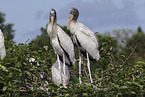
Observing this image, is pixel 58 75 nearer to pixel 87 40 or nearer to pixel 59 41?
pixel 59 41

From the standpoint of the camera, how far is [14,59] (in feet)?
18.5

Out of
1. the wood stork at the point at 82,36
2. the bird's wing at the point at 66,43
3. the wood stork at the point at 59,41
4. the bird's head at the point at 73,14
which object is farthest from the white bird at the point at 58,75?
the bird's head at the point at 73,14

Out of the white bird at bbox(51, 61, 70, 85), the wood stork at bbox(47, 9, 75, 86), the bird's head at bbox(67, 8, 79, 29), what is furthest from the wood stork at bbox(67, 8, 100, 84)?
the white bird at bbox(51, 61, 70, 85)

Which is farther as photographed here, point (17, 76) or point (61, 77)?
point (61, 77)

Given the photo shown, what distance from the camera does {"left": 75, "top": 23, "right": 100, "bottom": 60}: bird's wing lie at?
6375mm

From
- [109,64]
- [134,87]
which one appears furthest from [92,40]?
[134,87]

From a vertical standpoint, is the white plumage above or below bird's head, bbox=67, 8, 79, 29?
below

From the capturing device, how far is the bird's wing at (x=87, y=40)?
6.38 meters

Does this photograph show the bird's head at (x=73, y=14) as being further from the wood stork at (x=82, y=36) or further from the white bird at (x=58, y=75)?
the white bird at (x=58, y=75)

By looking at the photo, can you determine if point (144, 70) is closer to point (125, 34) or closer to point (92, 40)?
point (92, 40)

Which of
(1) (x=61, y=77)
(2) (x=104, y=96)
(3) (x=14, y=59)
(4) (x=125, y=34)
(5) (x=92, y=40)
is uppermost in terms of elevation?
(4) (x=125, y=34)

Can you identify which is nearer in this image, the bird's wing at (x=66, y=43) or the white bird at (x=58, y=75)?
the bird's wing at (x=66, y=43)

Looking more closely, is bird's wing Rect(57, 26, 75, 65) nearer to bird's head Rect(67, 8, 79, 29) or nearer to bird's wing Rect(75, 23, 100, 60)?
bird's wing Rect(75, 23, 100, 60)

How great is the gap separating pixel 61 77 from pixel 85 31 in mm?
1482
